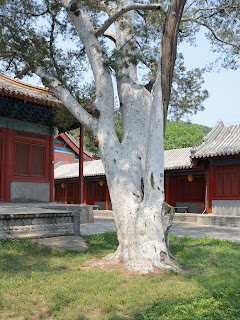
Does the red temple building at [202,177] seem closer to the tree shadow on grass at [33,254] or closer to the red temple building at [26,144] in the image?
the red temple building at [26,144]

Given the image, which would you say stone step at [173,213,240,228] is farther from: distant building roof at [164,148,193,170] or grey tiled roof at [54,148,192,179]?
grey tiled roof at [54,148,192,179]

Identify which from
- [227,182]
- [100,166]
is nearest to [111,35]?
[227,182]

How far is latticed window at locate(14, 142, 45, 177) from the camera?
11.5 metres

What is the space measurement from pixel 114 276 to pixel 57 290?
853 mm

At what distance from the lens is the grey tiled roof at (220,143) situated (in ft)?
43.1

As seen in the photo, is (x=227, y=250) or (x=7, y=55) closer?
(x=227, y=250)

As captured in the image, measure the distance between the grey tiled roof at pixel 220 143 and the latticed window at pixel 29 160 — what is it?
5949 mm

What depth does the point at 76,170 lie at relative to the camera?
23094mm

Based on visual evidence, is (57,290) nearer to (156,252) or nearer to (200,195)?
(156,252)

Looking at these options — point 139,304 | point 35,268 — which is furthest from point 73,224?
point 139,304

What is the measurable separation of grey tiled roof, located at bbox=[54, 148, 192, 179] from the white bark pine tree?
10249mm

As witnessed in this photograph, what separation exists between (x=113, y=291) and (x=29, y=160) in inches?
339

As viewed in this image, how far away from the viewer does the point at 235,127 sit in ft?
50.8

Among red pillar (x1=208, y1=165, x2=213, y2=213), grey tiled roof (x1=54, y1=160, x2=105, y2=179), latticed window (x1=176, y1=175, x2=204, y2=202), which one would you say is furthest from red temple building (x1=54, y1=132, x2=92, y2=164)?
red pillar (x1=208, y1=165, x2=213, y2=213)
